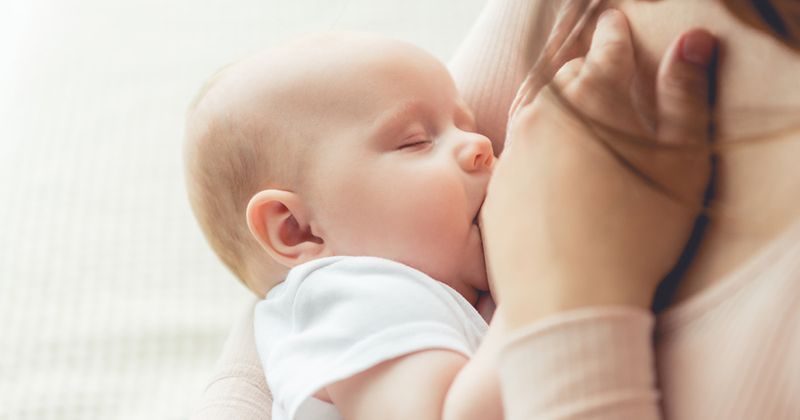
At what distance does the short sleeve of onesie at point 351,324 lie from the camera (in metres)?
0.71

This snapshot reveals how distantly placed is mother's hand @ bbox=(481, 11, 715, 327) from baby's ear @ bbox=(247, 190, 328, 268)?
0.95 ft

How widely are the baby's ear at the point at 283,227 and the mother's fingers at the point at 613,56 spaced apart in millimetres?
314

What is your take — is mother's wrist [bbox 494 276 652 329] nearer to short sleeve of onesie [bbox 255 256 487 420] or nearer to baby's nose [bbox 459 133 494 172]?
short sleeve of onesie [bbox 255 256 487 420]

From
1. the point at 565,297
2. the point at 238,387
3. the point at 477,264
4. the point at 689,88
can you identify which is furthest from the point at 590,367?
the point at 238,387

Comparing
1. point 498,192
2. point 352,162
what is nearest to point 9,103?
point 352,162

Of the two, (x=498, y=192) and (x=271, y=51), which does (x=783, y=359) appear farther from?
(x=271, y=51)

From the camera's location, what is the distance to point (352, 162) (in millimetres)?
825

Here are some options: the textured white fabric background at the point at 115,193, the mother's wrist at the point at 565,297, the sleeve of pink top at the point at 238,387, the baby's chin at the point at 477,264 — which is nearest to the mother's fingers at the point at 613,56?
the mother's wrist at the point at 565,297

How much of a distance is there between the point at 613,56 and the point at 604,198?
0.36 feet

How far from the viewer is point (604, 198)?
0.54 meters

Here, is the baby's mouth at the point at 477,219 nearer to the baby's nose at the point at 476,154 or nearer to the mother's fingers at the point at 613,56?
the baby's nose at the point at 476,154

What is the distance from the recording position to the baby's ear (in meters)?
0.84

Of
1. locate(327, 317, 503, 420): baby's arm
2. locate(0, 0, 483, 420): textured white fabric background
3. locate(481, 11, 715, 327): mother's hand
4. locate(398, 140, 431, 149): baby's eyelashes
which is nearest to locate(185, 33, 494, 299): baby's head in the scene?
locate(398, 140, 431, 149): baby's eyelashes

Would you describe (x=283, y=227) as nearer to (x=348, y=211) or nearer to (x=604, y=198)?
(x=348, y=211)
